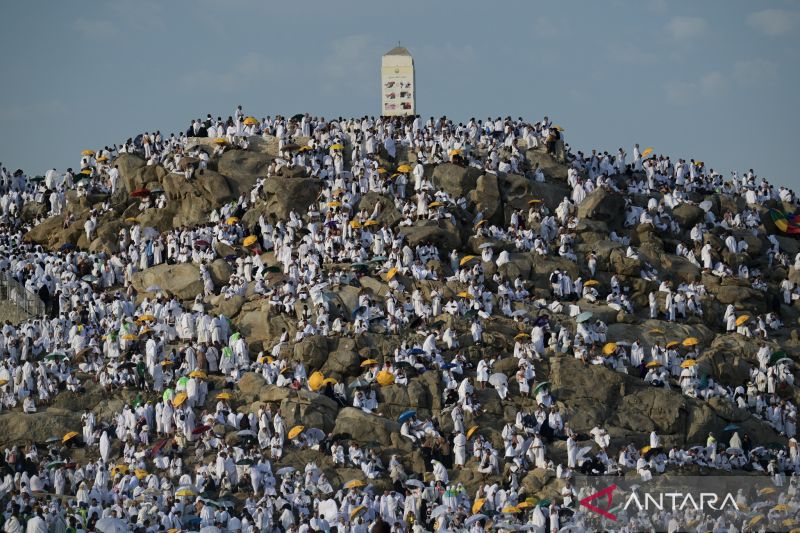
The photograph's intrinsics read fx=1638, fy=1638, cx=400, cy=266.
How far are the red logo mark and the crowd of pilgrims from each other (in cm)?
59

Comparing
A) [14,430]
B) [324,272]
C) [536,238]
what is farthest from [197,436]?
[536,238]

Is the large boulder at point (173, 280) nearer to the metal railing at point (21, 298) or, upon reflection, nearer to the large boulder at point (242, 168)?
the metal railing at point (21, 298)

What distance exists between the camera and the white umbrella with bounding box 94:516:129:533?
4416cm

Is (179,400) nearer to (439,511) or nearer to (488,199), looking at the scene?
(439,511)

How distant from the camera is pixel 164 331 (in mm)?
58125

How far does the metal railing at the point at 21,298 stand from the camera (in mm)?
62281

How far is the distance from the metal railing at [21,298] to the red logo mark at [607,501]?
23.3 metres

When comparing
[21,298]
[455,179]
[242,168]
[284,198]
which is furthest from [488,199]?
[21,298]

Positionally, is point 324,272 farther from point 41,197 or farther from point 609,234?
point 41,197

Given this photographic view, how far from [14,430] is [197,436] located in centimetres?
601

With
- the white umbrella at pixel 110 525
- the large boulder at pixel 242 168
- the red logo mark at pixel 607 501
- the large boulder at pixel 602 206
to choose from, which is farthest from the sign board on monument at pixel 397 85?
the white umbrella at pixel 110 525

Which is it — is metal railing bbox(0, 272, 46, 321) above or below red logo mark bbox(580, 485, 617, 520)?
above

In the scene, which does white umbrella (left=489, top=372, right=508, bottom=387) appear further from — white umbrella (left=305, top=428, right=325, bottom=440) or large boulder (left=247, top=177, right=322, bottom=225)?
large boulder (left=247, top=177, right=322, bottom=225)

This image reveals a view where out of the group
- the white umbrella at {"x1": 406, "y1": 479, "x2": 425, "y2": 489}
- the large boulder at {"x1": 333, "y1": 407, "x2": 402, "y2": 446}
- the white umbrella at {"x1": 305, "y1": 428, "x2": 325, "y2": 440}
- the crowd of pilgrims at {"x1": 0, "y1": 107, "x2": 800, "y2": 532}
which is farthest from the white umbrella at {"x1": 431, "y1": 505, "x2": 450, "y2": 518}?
the white umbrella at {"x1": 305, "y1": 428, "x2": 325, "y2": 440}
